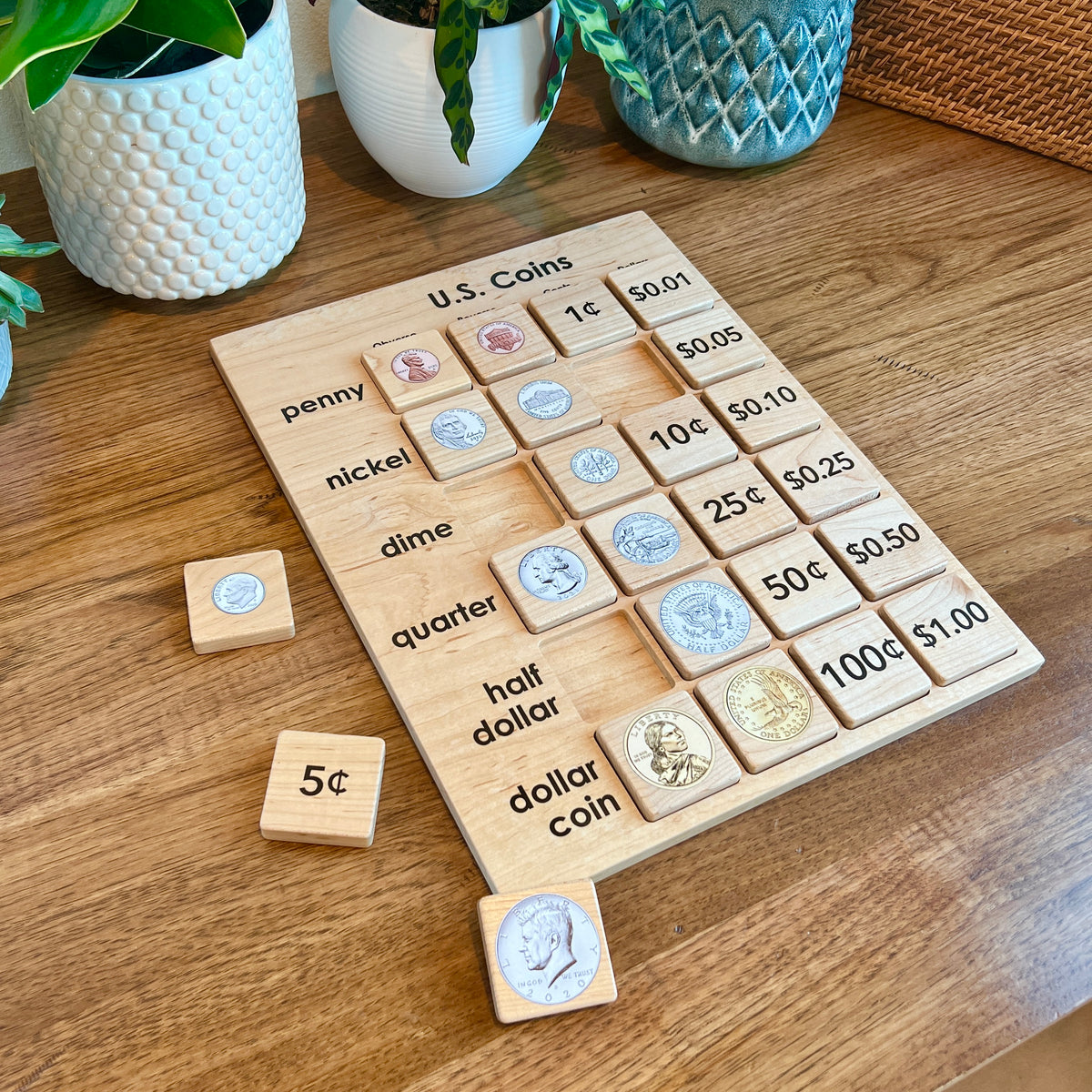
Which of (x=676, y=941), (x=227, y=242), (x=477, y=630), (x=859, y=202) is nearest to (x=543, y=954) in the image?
(x=676, y=941)

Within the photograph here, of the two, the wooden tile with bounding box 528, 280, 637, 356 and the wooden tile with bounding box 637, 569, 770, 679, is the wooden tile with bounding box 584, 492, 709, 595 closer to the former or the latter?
the wooden tile with bounding box 637, 569, 770, 679

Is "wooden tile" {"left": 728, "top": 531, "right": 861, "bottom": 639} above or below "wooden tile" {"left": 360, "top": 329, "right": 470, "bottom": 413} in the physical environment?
below

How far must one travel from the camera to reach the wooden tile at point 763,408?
74cm

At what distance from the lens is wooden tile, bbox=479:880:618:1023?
52 cm

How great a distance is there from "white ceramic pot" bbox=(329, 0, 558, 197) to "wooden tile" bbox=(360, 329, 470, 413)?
17 centimetres

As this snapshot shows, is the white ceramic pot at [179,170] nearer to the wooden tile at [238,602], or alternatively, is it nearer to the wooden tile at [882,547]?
the wooden tile at [238,602]

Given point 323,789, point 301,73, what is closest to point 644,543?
point 323,789

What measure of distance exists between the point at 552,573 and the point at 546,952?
0.73 ft

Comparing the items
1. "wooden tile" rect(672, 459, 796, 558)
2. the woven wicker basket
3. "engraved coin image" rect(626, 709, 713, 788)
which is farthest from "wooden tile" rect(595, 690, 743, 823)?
the woven wicker basket

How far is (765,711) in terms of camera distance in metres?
0.61

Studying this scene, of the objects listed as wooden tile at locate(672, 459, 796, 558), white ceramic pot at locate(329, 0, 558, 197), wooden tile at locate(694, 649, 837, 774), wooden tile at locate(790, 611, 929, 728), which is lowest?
wooden tile at locate(694, 649, 837, 774)

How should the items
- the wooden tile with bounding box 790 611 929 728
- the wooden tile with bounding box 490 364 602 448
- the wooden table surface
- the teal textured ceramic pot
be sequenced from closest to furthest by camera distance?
the wooden table surface → the wooden tile with bounding box 790 611 929 728 → the wooden tile with bounding box 490 364 602 448 → the teal textured ceramic pot

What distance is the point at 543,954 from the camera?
0.53 m

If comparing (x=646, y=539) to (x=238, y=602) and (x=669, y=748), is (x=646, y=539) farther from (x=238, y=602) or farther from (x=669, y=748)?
(x=238, y=602)
